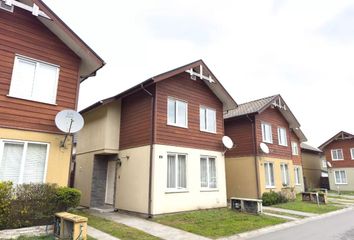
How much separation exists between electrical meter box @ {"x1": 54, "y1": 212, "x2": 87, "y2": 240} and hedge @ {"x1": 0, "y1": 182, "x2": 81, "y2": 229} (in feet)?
1.60

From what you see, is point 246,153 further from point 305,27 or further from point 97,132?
→ point 97,132

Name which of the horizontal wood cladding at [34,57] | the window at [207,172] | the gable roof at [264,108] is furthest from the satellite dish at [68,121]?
the gable roof at [264,108]

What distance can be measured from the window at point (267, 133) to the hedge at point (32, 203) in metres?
15.5

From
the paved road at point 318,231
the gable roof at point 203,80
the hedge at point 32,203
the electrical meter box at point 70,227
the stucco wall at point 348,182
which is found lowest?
the paved road at point 318,231

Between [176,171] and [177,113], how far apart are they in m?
3.09

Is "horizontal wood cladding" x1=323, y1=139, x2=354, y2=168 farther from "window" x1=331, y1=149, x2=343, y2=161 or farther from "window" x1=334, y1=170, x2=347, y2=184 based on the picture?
"window" x1=334, y1=170, x2=347, y2=184

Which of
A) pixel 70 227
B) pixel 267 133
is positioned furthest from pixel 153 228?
pixel 267 133

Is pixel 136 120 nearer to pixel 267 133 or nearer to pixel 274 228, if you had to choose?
pixel 274 228

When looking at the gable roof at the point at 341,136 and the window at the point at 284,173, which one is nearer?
the window at the point at 284,173

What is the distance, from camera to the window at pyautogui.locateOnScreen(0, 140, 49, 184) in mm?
8664

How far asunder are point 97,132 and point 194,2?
890 centimetres

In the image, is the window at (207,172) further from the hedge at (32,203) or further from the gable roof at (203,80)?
the hedge at (32,203)

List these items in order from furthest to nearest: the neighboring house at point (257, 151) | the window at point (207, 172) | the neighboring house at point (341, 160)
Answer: the neighboring house at point (341, 160) < the neighboring house at point (257, 151) < the window at point (207, 172)

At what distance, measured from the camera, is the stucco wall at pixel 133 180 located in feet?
42.5
